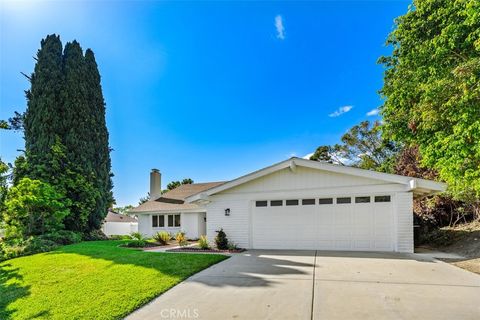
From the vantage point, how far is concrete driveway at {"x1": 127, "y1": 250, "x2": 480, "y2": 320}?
12.9 feet

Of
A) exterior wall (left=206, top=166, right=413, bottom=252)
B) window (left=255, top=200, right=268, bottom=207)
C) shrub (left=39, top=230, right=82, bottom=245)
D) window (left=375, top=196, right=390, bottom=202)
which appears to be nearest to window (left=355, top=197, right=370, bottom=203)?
exterior wall (left=206, top=166, right=413, bottom=252)

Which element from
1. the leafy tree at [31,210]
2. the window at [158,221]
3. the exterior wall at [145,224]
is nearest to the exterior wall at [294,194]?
the window at [158,221]

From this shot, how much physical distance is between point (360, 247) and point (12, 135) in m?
23.2

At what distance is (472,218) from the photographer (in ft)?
40.8

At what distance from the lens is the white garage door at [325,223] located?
390 inches

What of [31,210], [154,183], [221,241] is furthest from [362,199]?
[31,210]

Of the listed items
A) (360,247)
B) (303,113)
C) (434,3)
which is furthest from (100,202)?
(434,3)

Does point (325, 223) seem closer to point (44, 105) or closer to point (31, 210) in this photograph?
point (31, 210)

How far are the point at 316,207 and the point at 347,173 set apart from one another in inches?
72.0

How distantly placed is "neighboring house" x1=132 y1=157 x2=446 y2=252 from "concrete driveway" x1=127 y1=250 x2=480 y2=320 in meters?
2.64

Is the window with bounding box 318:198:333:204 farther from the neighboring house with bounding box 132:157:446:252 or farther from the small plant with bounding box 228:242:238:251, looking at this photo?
the small plant with bounding box 228:242:238:251

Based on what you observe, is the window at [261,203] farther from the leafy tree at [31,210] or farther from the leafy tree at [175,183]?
the leafy tree at [175,183]

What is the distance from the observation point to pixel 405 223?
946 cm

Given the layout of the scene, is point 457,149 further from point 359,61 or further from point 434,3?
point 359,61
